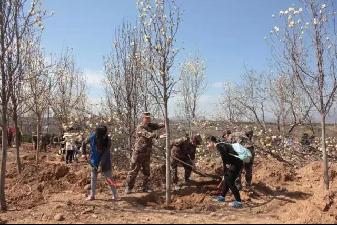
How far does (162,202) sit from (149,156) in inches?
42.0

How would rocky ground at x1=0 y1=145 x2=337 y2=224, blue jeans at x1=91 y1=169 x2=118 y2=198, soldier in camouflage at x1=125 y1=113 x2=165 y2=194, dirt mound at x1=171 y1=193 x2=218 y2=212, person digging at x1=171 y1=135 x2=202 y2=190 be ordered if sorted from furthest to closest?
person digging at x1=171 y1=135 x2=202 y2=190
soldier in camouflage at x1=125 y1=113 x2=165 y2=194
dirt mound at x1=171 y1=193 x2=218 y2=212
blue jeans at x1=91 y1=169 x2=118 y2=198
rocky ground at x1=0 y1=145 x2=337 y2=224

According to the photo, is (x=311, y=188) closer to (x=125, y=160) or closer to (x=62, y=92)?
(x=125, y=160)

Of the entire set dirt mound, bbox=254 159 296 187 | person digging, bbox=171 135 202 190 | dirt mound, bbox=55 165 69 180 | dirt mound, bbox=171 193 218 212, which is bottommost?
dirt mound, bbox=171 193 218 212

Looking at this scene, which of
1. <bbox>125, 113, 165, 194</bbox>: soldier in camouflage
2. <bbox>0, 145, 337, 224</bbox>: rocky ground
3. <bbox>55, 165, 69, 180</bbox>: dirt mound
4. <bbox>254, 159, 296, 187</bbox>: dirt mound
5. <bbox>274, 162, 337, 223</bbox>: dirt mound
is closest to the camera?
<bbox>274, 162, 337, 223</bbox>: dirt mound

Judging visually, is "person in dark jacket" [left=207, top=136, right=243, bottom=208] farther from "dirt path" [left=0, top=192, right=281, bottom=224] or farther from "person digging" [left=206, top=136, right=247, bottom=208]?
"dirt path" [left=0, top=192, right=281, bottom=224]

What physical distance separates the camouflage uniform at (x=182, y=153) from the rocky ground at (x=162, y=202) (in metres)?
0.37

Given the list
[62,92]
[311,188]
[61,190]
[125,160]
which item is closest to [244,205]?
[311,188]

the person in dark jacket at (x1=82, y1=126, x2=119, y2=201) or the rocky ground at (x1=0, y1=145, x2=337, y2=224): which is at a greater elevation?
the person in dark jacket at (x1=82, y1=126, x2=119, y2=201)

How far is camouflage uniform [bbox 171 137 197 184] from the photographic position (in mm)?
11102

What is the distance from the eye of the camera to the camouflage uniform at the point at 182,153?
36.4 ft

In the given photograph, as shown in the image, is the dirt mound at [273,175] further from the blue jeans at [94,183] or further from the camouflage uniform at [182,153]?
the blue jeans at [94,183]

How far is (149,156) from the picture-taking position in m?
9.76

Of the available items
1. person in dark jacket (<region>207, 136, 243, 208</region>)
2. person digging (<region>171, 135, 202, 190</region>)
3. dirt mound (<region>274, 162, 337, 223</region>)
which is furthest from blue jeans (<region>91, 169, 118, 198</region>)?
dirt mound (<region>274, 162, 337, 223</region>)

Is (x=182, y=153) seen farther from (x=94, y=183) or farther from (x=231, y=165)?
(x=94, y=183)
